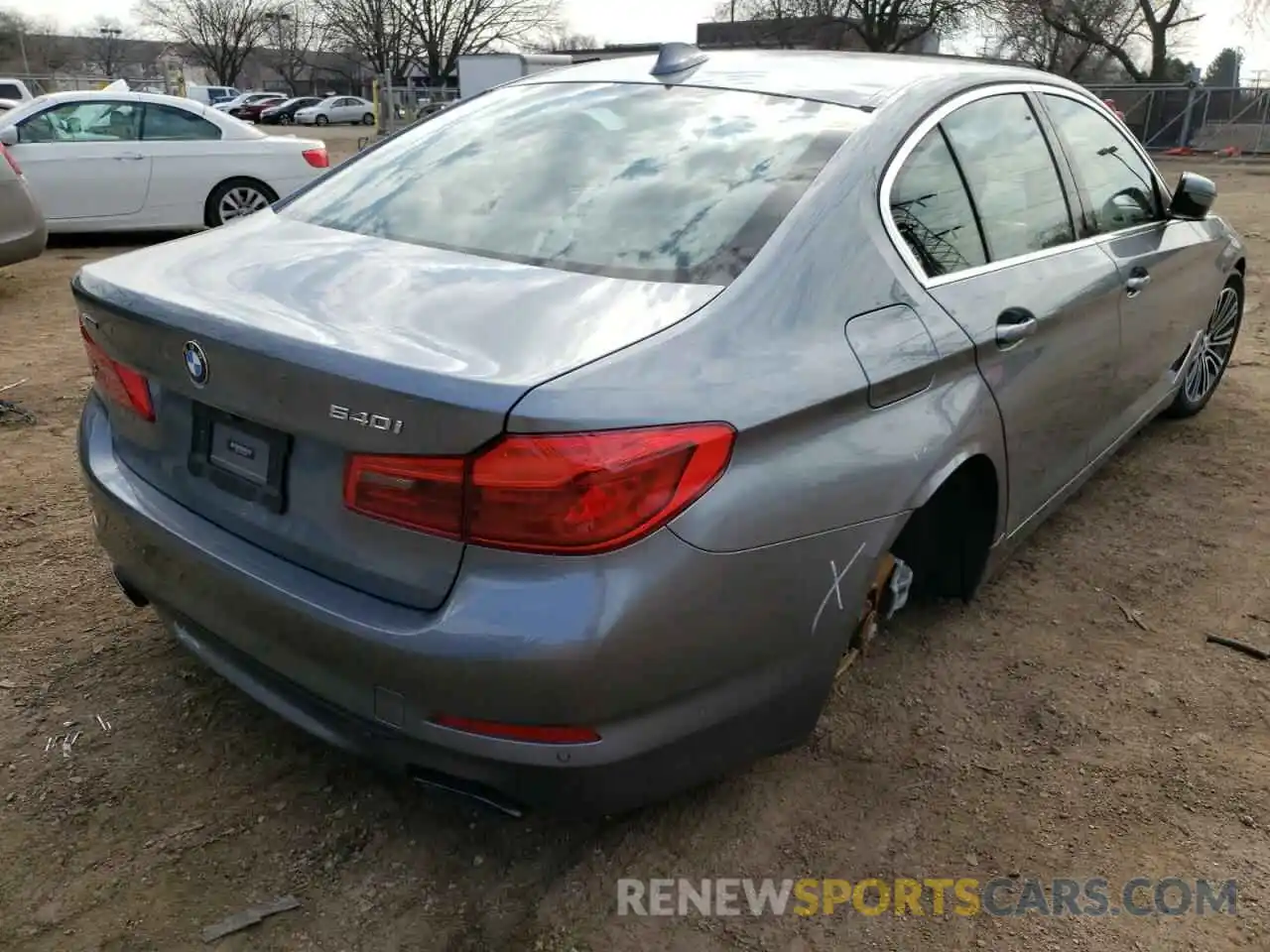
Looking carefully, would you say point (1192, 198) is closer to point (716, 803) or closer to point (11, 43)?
point (716, 803)

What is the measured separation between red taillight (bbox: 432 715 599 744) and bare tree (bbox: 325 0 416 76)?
6315 cm

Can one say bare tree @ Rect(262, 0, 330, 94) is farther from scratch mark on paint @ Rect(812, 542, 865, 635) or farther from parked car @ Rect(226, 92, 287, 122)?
scratch mark on paint @ Rect(812, 542, 865, 635)

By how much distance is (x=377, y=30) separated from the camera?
60.1 m

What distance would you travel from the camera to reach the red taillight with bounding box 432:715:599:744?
179 centimetres

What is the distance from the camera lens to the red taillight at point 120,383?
222 centimetres

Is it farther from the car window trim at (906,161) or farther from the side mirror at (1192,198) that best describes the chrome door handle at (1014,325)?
the side mirror at (1192,198)

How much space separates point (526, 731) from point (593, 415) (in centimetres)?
57

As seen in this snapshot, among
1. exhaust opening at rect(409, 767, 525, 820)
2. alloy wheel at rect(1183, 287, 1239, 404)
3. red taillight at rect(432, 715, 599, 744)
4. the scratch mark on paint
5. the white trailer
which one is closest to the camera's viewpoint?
red taillight at rect(432, 715, 599, 744)

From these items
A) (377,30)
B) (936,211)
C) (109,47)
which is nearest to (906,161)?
(936,211)

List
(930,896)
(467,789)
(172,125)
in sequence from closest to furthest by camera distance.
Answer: (467,789), (930,896), (172,125)

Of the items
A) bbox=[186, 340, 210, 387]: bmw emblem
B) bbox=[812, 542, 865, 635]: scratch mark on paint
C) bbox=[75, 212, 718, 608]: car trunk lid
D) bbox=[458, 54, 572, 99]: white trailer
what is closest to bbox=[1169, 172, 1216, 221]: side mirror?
bbox=[812, 542, 865, 635]: scratch mark on paint

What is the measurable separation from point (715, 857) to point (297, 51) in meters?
85.9

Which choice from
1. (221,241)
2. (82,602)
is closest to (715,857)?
(221,241)

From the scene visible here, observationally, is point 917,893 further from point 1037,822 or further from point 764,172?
point 764,172
